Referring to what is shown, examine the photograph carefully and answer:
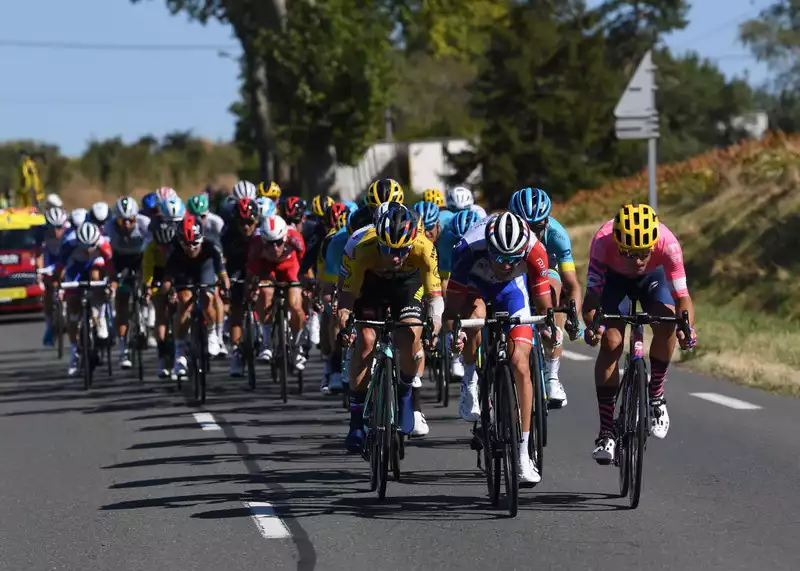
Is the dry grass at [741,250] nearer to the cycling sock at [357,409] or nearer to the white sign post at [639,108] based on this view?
the white sign post at [639,108]

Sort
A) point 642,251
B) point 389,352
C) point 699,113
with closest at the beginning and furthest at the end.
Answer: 1. point 642,251
2. point 389,352
3. point 699,113

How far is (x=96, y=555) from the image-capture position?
8.70 metres

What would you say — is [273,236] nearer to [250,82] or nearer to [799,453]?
[799,453]

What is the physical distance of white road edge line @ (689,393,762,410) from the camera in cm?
1421

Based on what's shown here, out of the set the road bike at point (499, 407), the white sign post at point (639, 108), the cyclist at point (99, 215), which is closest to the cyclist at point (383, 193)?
the road bike at point (499, 407)

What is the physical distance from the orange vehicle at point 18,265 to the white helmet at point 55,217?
894cm

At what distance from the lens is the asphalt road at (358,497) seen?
8391mm

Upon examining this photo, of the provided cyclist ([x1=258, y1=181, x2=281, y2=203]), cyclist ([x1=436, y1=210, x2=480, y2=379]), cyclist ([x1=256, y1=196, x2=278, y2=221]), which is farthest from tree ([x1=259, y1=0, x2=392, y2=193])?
cyclist ([x1=436, y1=210, x2=480, y2=379])

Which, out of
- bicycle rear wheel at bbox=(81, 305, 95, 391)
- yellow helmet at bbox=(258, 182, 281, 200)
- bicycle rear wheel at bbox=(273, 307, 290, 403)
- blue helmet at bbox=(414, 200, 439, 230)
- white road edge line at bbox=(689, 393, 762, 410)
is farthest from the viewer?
yellow helmet at bbox=(258, 182, 281, 200)

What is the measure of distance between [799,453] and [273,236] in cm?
620

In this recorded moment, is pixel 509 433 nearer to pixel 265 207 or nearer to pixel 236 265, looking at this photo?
pixel 265 207

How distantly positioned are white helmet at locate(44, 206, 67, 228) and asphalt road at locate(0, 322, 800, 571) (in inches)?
283

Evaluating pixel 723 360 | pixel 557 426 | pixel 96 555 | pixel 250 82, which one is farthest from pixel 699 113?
pixel 96 555

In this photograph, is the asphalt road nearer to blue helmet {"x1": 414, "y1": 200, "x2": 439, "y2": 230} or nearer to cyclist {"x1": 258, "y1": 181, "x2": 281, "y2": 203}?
blue helmet {"x1": 414, "y1": 200, "x2": 439, "y2": 230}
